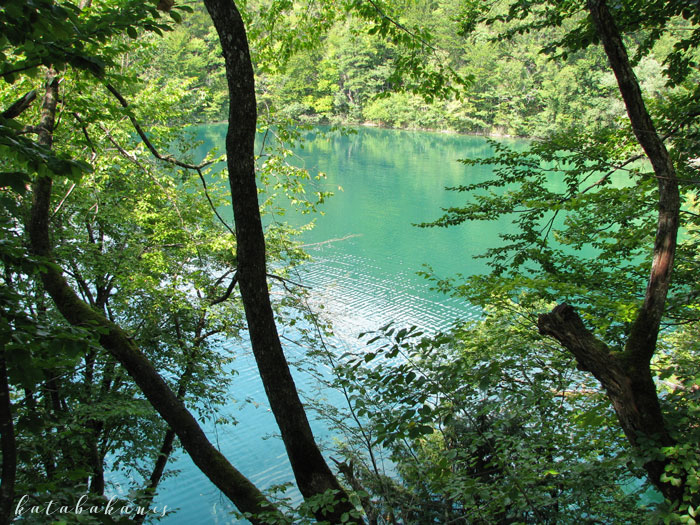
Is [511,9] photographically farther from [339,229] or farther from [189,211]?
[339,229]

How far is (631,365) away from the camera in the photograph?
83.4 inches

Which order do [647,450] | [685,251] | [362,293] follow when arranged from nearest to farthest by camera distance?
[647,450] < [685,251] < [362,293]

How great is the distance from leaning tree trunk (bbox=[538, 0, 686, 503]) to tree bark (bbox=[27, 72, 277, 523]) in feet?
5.81

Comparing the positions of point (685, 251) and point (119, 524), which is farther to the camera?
point (685, 251)

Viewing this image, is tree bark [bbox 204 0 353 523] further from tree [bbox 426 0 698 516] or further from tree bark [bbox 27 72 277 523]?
tree [bbox 426 0 698 516]

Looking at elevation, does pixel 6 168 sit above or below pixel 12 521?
above

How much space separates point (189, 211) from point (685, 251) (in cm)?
606

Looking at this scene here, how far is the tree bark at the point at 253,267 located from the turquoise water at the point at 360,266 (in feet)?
7.83

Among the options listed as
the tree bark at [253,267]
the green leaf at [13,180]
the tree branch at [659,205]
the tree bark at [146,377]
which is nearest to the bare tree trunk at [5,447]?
the green leaf at [13,180]

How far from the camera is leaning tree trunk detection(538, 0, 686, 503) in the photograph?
2039mm

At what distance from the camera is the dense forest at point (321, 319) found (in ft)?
6.23


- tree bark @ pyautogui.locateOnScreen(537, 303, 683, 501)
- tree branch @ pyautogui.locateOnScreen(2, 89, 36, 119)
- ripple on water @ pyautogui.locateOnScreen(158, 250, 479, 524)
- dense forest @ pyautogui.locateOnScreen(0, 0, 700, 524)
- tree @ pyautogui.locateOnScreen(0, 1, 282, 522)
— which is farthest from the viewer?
ripple on water @ pyautogui.locateOnScreen(158, 250, 479, 524)

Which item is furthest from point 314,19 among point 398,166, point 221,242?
→ point 398,166

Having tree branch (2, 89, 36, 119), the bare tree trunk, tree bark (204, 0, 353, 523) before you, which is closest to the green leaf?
the bare tree trunk
